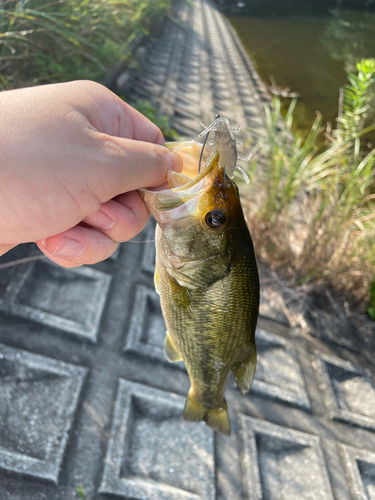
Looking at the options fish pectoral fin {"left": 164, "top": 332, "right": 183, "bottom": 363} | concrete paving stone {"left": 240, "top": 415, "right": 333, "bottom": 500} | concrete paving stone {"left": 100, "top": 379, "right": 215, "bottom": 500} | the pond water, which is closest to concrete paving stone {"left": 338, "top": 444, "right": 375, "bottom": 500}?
concrete paving stone {"left": 240, "top": 415, "right": 333, "bottom": 500}

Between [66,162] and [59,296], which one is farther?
[59,296]

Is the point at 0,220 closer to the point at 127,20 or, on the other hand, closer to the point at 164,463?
the point at 164,463

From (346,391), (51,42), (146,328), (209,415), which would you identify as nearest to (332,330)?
(346,391)

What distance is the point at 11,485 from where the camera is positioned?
1746mm

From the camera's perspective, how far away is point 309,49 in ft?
43.4

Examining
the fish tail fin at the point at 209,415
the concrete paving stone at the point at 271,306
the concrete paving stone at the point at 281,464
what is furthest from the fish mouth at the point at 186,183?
the concrete paving stone at the point at 271,306

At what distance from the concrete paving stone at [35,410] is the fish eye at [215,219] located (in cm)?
154

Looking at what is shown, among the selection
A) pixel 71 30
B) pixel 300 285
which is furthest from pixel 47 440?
pixel 71 30

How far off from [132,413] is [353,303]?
2.59 m

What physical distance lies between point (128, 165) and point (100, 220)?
0.40 metres

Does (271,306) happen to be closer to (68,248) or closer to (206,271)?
(206,271)

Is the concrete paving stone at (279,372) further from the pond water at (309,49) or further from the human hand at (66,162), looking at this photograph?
the pond water at (309,49)

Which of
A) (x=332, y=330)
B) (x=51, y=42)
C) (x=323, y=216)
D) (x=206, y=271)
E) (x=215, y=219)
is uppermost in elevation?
(x=51, y=42)

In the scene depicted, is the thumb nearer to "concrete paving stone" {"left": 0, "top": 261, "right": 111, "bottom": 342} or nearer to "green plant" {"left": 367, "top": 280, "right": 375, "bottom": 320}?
"concrete paving stone" {"left": 0, "top": 261, "right": 111, "bottom": 342}
